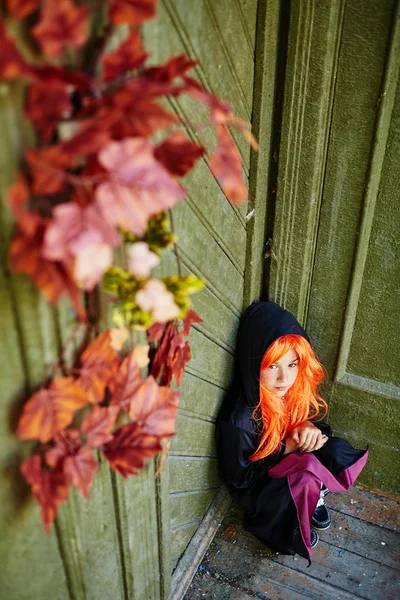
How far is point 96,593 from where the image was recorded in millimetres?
1167

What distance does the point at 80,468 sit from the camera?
2.87 ft

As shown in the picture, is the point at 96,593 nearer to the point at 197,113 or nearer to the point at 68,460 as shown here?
the point at 68,460

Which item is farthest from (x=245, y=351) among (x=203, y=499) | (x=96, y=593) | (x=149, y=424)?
(x=96, y=593)

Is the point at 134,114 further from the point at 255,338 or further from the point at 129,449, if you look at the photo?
the point at 255,338

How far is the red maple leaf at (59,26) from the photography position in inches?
23.8

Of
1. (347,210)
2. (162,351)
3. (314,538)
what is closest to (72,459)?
(162,351)

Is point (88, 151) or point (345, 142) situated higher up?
point (345, 142)

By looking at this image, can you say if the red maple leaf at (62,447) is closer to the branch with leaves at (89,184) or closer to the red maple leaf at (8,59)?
the branch with leaves at (89,184)

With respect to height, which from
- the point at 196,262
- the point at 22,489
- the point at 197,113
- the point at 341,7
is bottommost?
the point at 22,489

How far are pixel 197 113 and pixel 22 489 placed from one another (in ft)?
2.81

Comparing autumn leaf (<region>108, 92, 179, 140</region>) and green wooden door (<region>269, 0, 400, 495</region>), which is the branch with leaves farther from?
green wooden door (<region>269, 0, 400, 495</region>)

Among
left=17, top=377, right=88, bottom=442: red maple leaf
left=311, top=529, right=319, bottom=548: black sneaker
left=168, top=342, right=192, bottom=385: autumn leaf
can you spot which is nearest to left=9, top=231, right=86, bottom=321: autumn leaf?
left=17, top=377, right=88, bottom=442: red maple leaf

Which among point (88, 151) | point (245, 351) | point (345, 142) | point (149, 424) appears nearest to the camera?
point (88, 151)

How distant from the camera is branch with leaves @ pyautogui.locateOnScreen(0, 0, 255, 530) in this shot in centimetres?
63
